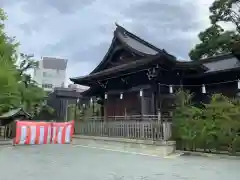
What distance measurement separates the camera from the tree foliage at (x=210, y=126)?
9.97 metres

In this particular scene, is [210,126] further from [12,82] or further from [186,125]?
[12,82]

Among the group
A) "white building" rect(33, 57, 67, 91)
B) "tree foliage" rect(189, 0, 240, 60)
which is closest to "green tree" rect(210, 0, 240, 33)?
"tree foliage" rect(189, 0, 240, 60)

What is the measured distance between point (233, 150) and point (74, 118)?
11.0 metres

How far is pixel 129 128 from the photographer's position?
1292cm

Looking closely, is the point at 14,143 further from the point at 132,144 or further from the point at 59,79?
the point at 59,79

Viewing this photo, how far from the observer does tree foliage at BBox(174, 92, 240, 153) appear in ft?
32.7

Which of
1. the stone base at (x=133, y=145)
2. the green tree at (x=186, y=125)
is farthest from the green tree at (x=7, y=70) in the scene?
the green tree at (x=186, y=125)

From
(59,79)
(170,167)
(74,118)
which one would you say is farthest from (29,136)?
(59,79)

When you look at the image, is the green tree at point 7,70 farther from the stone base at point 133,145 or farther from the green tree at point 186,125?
the green tree at point 186,125

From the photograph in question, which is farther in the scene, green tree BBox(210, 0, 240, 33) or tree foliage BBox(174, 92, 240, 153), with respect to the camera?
green tree BBox(210, 0, 240, 33)

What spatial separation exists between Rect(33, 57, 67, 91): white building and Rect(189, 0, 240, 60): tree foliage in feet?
150

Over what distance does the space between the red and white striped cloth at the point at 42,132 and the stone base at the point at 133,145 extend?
175 centimetres

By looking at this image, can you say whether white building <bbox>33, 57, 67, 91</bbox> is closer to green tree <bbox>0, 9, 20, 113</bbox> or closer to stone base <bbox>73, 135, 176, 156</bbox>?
green tree <bbox>0, 9, 20, 113</bbox>

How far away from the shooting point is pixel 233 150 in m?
9.84
